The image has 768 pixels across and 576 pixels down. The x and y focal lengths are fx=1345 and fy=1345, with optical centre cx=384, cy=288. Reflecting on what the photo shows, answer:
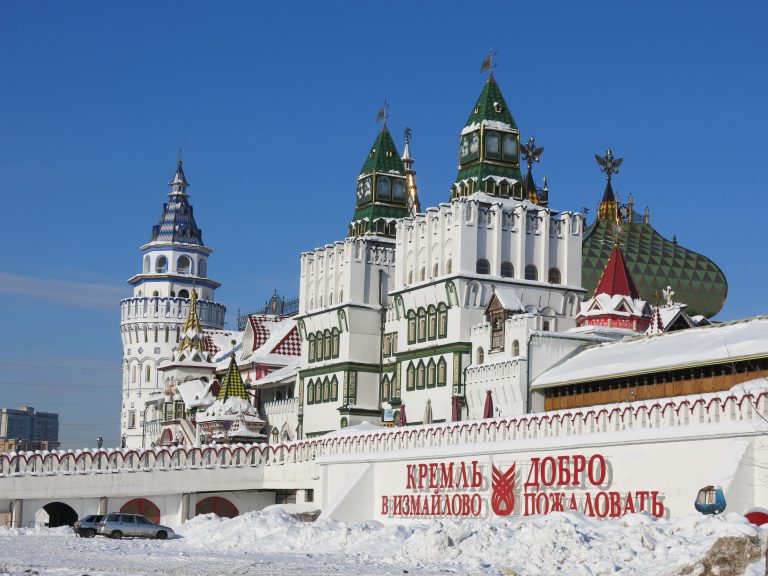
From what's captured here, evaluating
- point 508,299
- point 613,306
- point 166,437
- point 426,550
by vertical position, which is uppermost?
point 508,299

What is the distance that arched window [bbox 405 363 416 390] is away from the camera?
228 ft

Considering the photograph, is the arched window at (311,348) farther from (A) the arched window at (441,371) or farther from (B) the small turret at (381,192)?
(A) the arched window at (441,371)

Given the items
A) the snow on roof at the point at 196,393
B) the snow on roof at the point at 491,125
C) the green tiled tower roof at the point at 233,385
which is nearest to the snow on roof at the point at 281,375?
the snow on roof at the point at 196,393

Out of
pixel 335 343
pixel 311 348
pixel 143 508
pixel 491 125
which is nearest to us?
pixel 143 508

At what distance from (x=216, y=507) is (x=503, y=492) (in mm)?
22554

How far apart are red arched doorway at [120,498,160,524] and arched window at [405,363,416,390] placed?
1415cm

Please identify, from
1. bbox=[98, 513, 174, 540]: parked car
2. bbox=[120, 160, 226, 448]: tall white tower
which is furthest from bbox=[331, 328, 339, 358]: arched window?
bbox=[120, 160, 226, 448]: tall white tower

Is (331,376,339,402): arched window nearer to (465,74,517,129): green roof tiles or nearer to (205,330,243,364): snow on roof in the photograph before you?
(465,74,517,129): green roof tiles

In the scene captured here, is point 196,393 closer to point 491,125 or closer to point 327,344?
point 327,344

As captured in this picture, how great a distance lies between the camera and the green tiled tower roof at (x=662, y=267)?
3115 inches

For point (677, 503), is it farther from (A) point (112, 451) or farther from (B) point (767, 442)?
(A) point (112, 451)

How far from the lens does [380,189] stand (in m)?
81.0

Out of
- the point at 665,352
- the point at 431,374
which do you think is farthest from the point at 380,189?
the point at 665,352

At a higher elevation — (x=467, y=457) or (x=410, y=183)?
(x=410, y=183)
